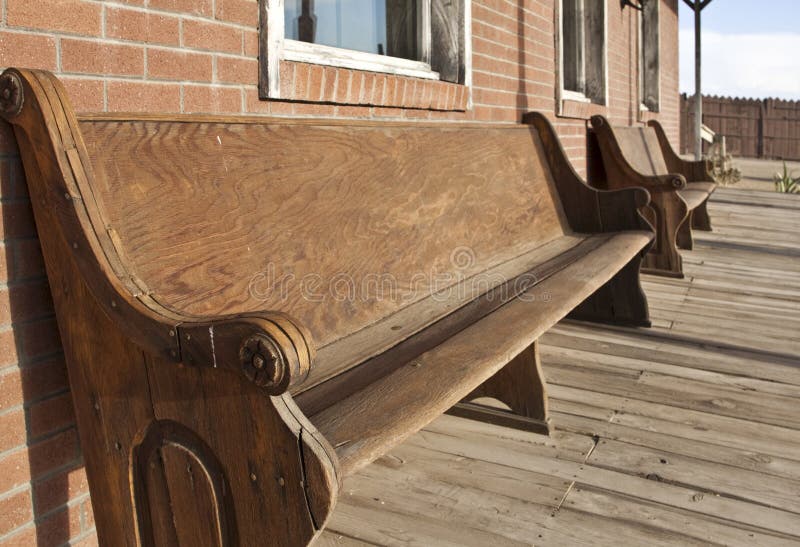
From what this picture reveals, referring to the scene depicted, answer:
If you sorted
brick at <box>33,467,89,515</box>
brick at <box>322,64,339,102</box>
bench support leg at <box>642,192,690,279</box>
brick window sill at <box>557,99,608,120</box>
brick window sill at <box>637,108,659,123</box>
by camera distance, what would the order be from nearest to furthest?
brick at <box>33,467,89,515</box>
brick at <box>322,64,339,102</box>
bench support leg at <box>642,192,690,279</box>
brick window sill at <box>557,99,608,120</box>
brick window sill at <box>637,108,659,123</box>

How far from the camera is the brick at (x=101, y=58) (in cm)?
159

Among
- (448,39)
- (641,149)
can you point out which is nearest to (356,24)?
(448,39)

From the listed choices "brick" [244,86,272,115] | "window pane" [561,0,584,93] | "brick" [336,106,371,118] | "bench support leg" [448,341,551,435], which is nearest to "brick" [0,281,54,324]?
"brick" [244,86,272,115]

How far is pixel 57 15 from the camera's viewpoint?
1559mm

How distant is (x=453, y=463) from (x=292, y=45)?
4.82 feet

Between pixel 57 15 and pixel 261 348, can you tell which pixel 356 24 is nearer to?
pixel 57 15

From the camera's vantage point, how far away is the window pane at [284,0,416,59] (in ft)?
9.05

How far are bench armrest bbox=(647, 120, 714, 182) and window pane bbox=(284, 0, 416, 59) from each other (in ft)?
13.5

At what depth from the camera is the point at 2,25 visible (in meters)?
1.43

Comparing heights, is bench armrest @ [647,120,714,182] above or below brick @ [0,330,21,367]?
above

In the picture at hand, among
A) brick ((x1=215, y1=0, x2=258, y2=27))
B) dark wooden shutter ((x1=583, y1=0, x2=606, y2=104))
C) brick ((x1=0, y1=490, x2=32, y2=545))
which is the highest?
dark wooden shutter ((x1=583, y1=0, x2=606, y2=104))

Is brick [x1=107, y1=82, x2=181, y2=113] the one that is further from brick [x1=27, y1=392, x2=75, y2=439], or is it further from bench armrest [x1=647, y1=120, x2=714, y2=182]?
bench armrest [x1=647, y1=120, x2=714, y2=182]

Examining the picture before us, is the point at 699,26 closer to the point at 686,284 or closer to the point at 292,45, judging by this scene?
the point at 686,284

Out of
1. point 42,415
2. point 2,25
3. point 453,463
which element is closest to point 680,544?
point 453,463
